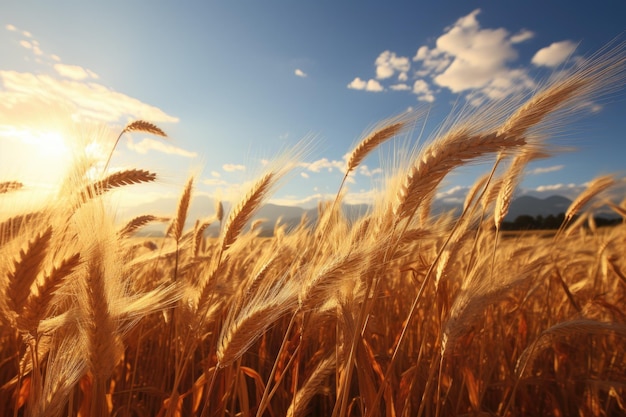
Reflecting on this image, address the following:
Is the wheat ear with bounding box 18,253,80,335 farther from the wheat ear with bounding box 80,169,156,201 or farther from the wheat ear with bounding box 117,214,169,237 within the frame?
the wheat ear with bounding box 117,214,169,237

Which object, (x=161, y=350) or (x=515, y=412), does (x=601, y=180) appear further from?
(x=161, y=350)

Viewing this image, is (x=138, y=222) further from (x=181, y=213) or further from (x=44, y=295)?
(x=44, y=295)

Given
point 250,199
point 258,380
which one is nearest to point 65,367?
point 258,380

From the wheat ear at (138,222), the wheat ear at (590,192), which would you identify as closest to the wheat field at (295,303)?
the wheat ear at (138,222)

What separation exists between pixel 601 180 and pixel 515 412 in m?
1.97

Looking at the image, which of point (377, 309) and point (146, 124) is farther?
point (146, 124)

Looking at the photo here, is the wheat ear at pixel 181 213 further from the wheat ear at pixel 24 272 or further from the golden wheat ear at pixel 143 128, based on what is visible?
the wheat ear at pixel 24 272

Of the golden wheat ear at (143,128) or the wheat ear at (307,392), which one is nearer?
the wheat ear at (307,392)

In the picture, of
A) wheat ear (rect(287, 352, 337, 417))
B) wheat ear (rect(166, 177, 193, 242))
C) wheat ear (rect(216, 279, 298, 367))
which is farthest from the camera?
wheat ear (rect(166, 177, 193, 242))

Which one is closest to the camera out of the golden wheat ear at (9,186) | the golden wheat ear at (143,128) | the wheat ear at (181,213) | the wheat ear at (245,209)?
the wheat ear at (245,209)

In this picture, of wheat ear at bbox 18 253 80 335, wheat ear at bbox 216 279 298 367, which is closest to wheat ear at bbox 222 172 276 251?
wheat ear at bbox 216 279 298 367

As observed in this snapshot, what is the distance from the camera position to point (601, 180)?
297 cm

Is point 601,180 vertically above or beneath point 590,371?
above

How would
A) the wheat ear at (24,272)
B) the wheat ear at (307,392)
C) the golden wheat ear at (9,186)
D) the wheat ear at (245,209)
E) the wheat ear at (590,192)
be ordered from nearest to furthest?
the wheat ear at (24,272)
the wheat ear at (307,392)
the wheat ear at (245,209)
the golden wheat ear at (9,186)
the wheat ear at (590,192)
